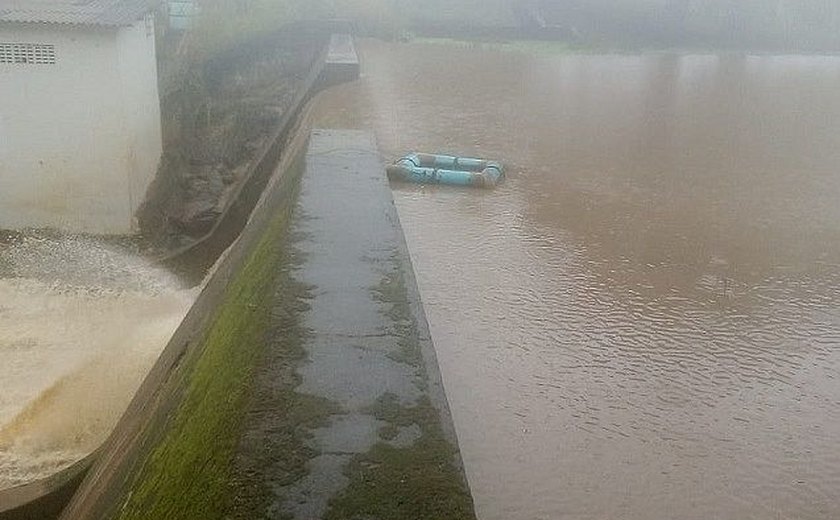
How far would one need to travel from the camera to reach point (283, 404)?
346cm

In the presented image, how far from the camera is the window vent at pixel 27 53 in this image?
9633 millimetres

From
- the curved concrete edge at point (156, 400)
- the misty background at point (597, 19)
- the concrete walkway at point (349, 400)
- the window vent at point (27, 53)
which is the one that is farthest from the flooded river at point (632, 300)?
the misty background at point (597, 19)

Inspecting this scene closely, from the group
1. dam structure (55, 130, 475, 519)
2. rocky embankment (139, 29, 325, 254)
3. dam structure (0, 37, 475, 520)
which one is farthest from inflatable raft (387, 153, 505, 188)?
rocky embankment (139, 29, 325, 254)

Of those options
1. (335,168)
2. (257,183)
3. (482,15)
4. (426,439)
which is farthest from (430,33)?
(426,439)

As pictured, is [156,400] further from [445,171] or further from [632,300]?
[445,171]

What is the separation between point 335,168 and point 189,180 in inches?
182

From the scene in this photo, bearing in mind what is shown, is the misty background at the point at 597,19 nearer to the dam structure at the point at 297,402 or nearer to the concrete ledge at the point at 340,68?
the concrete ledge at the point at 340,68

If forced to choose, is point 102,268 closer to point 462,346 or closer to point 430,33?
point 462,346

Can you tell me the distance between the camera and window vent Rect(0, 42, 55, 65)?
963 centimetres

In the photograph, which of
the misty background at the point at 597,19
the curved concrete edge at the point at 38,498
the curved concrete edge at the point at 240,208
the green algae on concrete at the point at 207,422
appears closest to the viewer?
the green algae on concrete at the point at 207,422

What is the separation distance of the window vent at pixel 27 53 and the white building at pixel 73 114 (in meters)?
0.01

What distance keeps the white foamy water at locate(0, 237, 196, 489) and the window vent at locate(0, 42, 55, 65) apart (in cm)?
190

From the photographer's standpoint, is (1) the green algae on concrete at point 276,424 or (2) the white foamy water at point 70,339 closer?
(1) the green algae on concrete at point 276,424

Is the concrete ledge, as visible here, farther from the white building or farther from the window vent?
the window vent
